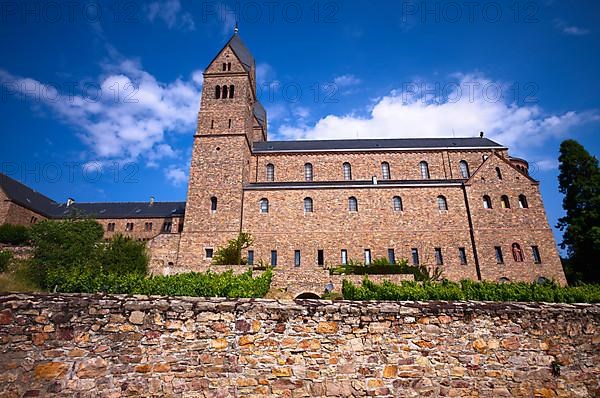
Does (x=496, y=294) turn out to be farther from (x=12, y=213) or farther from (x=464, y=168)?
(x=12, y=213)

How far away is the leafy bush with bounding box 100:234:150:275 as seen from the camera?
25.4m

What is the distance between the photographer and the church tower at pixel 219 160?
29984 millimetres

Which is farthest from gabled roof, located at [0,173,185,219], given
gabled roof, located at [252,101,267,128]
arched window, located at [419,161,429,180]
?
arched window, located at [419,161,429,180]

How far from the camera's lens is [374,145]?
127 feet

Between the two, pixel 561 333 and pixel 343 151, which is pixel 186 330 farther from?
pixel 343 151

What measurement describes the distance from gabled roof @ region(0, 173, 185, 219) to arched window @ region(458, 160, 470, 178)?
3498cm

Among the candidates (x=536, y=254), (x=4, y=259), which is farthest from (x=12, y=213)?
(x=536, y=254)

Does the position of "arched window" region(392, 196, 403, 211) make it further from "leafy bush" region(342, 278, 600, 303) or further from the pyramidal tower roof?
the pyramidal tower roof

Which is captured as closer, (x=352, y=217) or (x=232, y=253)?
(x=232, y=253)

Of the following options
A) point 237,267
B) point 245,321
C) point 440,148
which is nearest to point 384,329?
point 245,321

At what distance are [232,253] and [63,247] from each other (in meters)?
14.4

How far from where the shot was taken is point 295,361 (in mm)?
5758

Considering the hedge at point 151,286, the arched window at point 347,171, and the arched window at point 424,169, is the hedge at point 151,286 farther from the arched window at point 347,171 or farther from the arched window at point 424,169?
the arched window at point 424,169

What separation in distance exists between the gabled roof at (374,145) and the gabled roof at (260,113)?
689 cm
